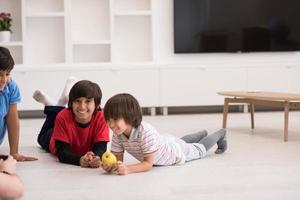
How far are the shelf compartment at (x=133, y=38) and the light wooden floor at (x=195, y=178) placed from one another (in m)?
2.71

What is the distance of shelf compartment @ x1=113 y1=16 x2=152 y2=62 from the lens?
19.5 ft

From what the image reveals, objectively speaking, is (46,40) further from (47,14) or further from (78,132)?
(78,132)

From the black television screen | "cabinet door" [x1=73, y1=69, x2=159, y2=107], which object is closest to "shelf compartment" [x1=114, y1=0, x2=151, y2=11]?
the black television screen

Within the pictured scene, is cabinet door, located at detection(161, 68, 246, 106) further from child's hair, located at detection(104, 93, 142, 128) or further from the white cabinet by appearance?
child's hair, located at detection(104, 93, 142, 128)

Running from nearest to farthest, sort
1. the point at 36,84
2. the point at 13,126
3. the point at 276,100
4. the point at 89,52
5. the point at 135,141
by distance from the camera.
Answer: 1. the point at 135,141
2. the point at 13,126
3. the point at 276,100
4. the point at 36,84
5. the point at 89,52

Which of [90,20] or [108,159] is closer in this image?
[108,159]

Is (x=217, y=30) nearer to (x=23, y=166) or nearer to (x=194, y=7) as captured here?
(x=194, y=7)

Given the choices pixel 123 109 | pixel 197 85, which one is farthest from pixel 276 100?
pixel 197 85

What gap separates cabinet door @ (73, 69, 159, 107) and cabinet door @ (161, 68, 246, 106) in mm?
117

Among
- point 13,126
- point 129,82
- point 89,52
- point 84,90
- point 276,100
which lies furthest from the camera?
point 89,52

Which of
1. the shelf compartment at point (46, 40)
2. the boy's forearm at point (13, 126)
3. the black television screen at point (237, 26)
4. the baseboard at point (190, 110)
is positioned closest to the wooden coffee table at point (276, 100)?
the boy's forearm at point (13, 126)

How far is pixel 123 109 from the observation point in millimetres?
2303

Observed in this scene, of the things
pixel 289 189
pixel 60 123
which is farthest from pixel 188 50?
pixel 289 189

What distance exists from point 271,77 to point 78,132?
3458mm
